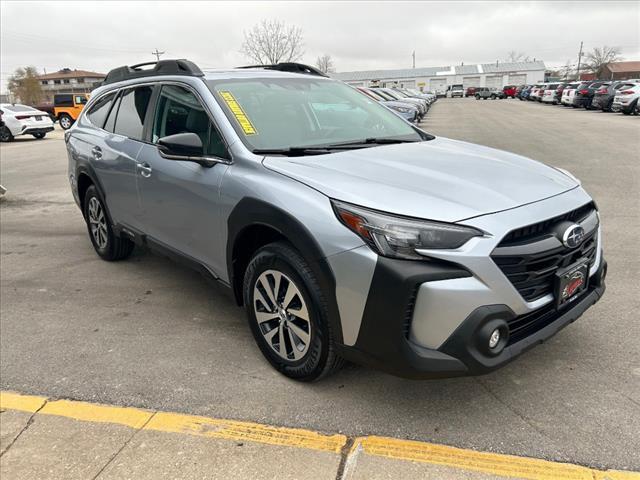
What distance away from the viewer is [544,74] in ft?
312

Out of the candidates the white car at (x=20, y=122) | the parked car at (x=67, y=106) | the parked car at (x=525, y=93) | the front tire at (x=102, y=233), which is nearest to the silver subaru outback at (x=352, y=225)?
the front tire at (x=102, y=233)

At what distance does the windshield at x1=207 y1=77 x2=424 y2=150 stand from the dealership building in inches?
3698

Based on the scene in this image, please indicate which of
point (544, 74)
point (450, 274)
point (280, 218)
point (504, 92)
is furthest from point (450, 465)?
point (544, 74)

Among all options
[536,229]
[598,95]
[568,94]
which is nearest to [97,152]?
[536,229]

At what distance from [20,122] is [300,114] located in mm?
20303

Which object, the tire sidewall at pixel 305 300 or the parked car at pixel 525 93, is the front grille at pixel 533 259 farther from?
the parked car at pixel 525 93

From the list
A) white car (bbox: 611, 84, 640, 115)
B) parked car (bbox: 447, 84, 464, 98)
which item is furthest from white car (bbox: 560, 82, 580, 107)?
parked car (bbox: 447, 84, 464, 98)

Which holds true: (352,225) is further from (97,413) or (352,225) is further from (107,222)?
(107,222)

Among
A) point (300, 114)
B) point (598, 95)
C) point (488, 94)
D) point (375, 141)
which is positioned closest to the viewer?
point (375, 141)

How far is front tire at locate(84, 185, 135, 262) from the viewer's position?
4961 mm

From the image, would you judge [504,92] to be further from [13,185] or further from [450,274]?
[450,274]

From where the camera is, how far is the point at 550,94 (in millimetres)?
37188

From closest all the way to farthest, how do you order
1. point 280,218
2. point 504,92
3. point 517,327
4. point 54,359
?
point 517,327
point 280,218
point 54,359
point 504,92

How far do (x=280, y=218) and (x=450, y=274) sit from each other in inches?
36.3
